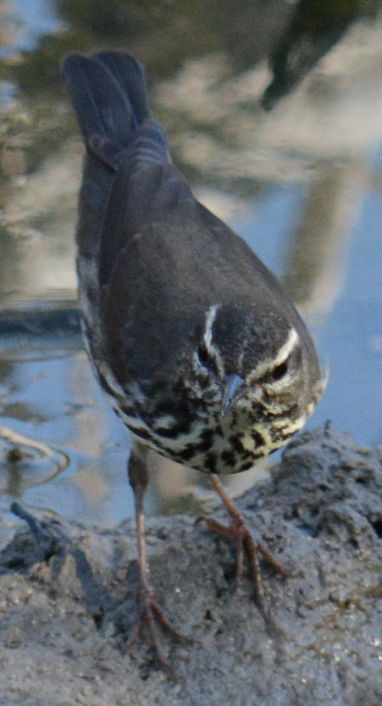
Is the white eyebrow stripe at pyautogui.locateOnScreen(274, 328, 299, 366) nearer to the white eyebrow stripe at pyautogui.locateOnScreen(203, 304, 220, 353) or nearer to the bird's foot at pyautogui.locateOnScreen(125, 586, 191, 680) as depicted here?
the white eyebrow stripe at pyautogui.locateOnScreen(203, 304, 220, 353)

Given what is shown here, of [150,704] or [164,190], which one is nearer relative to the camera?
[150,704]

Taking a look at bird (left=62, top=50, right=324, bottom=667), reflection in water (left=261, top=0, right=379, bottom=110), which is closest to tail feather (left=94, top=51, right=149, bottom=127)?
bird (left=62, top=50, right=324, bottom=667)

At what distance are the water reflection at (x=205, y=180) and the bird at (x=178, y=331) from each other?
0.92 meters

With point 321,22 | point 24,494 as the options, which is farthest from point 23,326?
point 321,22

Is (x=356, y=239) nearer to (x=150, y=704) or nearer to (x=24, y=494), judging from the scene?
(x=24, y=494)

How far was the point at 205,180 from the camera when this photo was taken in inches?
345

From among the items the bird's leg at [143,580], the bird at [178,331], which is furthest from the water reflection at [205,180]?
the bird at [178,331]

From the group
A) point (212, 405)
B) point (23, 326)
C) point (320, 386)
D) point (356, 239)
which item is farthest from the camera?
point (356, 239)

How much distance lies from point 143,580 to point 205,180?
4.84m

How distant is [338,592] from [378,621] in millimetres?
204

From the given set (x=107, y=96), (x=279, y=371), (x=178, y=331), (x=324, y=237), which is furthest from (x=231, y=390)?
(x=324, y=237)

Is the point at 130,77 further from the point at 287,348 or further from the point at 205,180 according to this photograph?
the point at 287,348

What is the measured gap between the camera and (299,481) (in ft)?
16.6

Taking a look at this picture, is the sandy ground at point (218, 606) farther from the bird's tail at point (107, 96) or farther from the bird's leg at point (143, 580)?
the bird's tail at point (107, 96)
